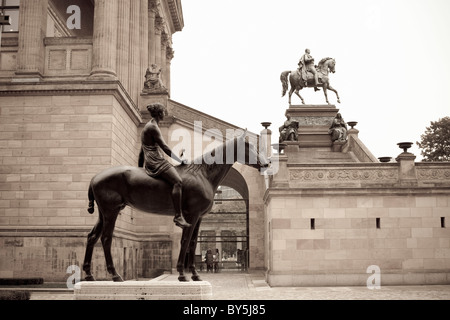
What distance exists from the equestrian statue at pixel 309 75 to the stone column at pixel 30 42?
20035 mm

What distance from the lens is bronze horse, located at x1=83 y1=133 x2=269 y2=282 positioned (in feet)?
41.4

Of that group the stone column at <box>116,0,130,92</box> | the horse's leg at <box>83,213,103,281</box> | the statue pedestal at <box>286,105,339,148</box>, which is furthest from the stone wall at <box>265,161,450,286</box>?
the stone column at <box>116,0,130,92</box>

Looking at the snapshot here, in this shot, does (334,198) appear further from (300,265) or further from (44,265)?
(44,265)

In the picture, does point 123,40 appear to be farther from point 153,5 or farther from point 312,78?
point 312,78

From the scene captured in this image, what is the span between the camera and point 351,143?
3644cm

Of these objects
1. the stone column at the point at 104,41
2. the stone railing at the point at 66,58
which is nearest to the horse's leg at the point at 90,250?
the stone column at the point at 104,41

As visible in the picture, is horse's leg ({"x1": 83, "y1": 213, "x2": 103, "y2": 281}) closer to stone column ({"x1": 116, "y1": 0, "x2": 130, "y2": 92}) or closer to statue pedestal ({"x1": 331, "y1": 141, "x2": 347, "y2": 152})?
stone column ({"x1": 116, "y1": 0, "x2": 130, "y2": 92})

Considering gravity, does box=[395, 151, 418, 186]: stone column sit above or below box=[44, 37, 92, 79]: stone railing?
below

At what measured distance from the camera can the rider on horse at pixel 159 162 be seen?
40.7 feet

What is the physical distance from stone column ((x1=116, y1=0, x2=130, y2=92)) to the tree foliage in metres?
33.5

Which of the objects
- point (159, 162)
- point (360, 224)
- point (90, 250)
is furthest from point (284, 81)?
point (90, 250)

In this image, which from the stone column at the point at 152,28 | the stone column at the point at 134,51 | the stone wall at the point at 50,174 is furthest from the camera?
the stone column at the point at 152,28

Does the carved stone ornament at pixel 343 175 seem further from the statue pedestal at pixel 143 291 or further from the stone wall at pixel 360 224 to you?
the statue pedestal at pixel 143 291
